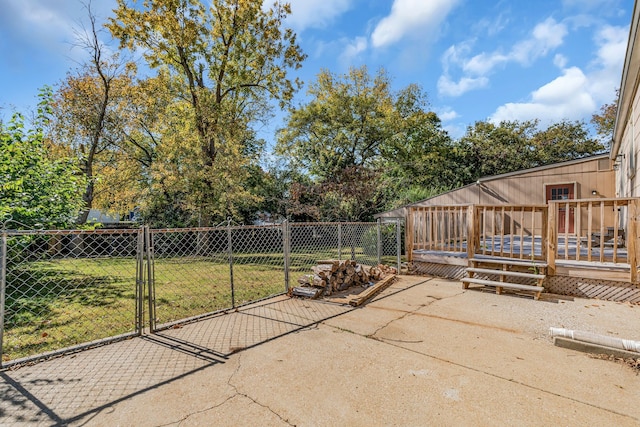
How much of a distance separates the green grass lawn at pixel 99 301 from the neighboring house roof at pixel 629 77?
22.0 ft

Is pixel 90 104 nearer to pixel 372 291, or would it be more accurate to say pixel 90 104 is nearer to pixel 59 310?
pixel 59 310

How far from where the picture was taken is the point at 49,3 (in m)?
8.34

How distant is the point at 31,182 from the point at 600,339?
26.0 feet

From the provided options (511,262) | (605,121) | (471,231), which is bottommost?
(511,262)

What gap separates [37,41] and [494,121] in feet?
87.3

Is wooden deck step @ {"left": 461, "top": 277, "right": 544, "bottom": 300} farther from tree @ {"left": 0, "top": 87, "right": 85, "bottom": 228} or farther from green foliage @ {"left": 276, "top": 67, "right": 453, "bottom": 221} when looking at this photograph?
green foliage @ {"left": 276, "top": 67, "right": 453, "bottom": 221}

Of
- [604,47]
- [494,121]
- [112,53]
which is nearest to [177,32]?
[112,53]

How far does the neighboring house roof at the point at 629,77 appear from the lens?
13.7 ft

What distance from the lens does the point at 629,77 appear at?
211 inches

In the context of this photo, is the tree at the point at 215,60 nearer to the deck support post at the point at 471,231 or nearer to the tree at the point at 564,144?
the deck support post at the point at 471,231

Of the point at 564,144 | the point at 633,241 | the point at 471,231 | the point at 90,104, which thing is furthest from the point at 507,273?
the point at 564,144

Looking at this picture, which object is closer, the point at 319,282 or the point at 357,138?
the point at 319,282

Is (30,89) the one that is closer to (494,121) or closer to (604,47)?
(604,47)

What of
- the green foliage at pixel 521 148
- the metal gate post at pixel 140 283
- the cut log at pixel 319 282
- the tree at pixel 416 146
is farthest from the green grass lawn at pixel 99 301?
the green foliage at pixel 521 148
